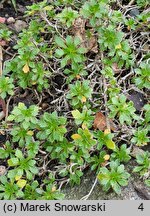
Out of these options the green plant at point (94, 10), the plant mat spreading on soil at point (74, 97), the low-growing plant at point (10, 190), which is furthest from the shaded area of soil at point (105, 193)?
the green plant at point (94, 10)

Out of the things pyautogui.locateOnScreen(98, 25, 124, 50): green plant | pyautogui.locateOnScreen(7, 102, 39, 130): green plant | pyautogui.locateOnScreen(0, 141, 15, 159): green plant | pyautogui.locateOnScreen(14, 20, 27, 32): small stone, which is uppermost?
pyautogui.locateOnScreen(98, 25, 124, 50): green plant

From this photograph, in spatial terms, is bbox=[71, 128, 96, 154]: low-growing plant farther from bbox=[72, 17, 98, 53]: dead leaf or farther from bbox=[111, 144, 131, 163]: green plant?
bbox=[72, 17, 98, 53]: dead leaf

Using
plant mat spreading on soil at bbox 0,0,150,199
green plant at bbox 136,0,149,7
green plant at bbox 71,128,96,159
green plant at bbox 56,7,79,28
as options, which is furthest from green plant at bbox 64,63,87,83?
green plant at bbox 136,0,149,7

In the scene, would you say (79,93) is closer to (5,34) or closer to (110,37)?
(110,37)

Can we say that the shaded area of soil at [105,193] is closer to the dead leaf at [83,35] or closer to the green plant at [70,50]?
the green plant at [70,50]

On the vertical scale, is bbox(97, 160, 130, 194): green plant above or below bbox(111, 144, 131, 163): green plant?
below

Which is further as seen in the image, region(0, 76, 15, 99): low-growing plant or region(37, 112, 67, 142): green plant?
region(0, 76, 15, 99): low-growing plant
